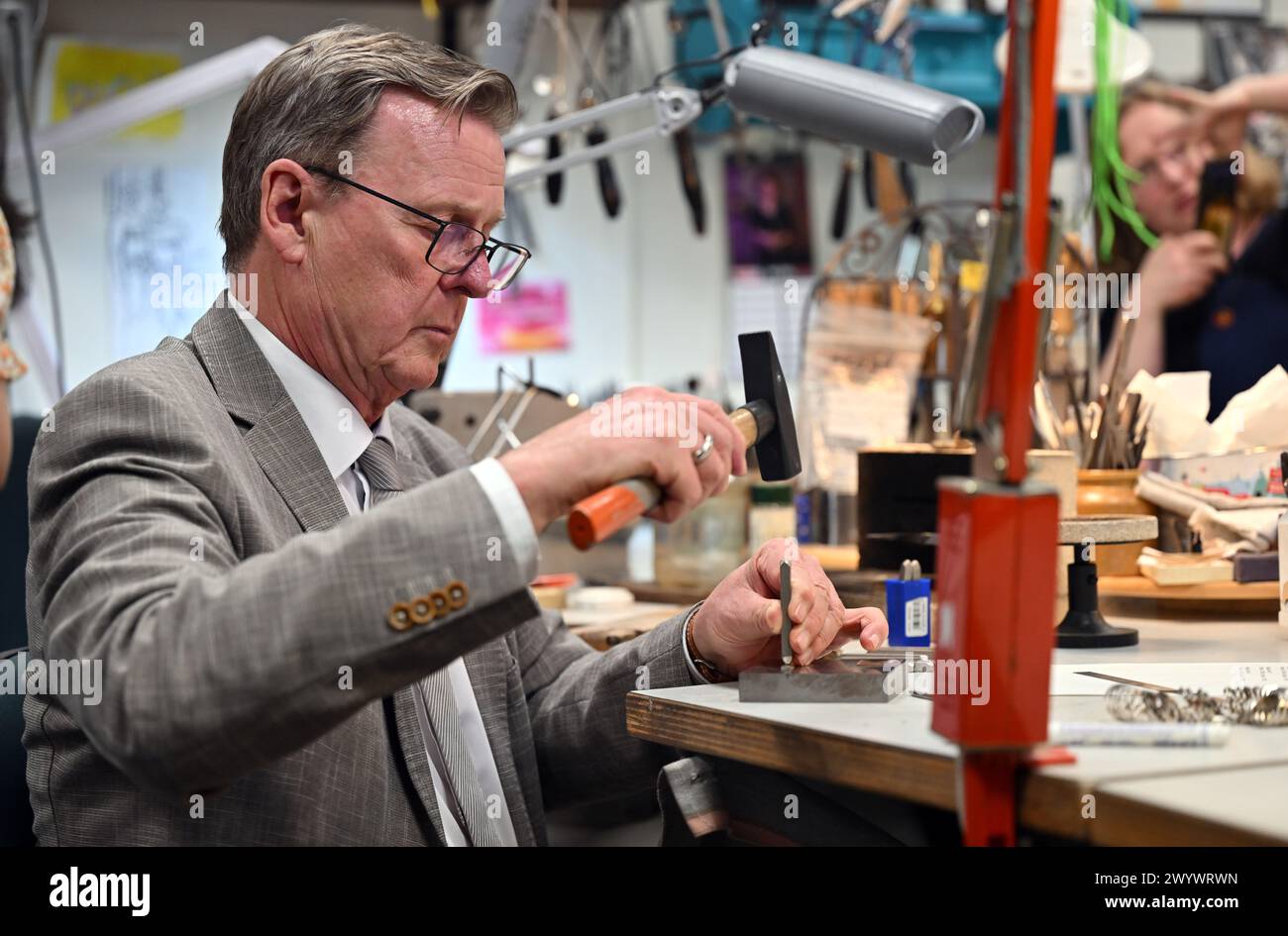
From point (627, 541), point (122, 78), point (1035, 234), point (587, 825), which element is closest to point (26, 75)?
point (122, 78)

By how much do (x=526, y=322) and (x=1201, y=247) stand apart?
209 cm

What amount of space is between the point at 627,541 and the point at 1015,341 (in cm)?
154

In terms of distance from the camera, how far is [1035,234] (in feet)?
2.37

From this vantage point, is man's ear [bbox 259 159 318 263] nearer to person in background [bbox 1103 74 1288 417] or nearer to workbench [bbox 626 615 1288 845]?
workbench [bbox 626 615 1288 845]

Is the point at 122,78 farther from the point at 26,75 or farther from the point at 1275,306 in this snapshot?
the point at 1275,306

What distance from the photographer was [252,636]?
2.55ft

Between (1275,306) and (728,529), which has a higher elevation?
(1275,306)

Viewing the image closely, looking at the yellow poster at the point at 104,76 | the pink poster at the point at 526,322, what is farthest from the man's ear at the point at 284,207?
the pink poster at the point at 526,322

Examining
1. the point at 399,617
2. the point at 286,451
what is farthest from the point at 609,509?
the point at 286,451

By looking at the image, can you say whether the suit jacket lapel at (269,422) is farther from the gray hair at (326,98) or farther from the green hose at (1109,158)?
the green hose at (1109,158)

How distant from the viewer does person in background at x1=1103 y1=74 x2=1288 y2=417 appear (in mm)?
2850

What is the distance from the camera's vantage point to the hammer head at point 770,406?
3.32 feet
